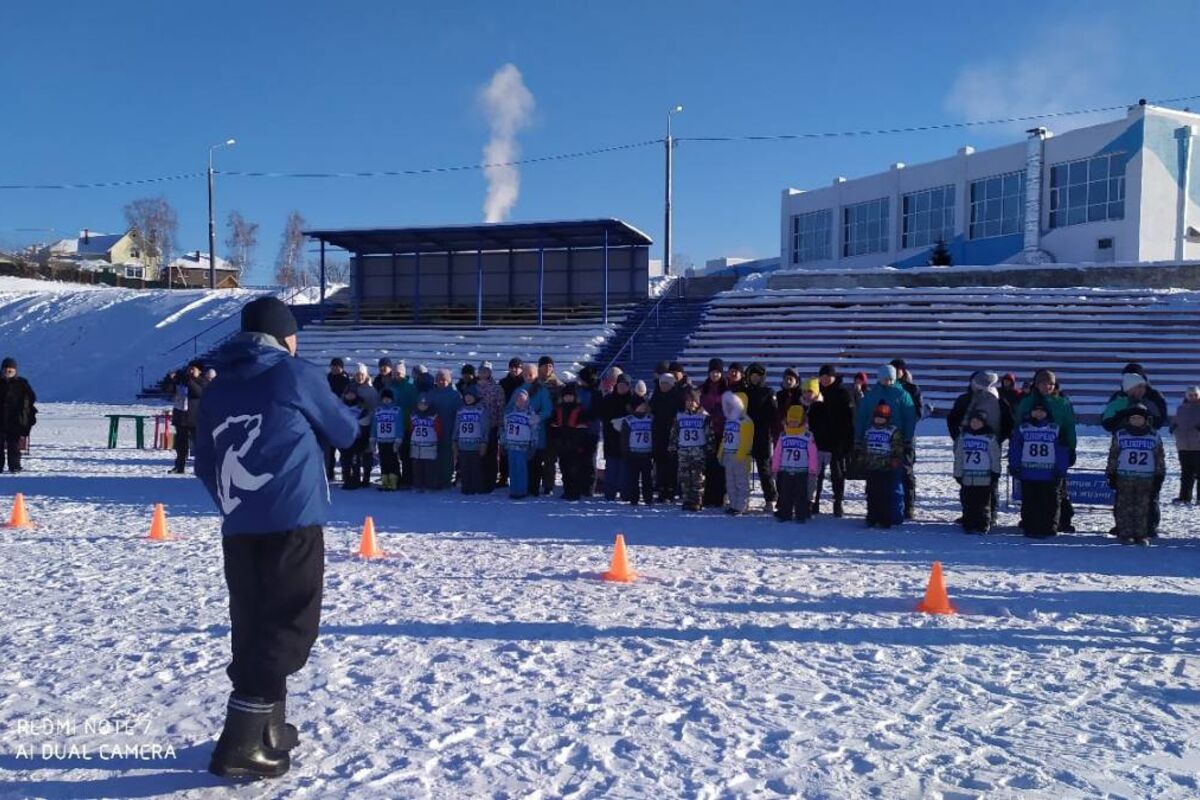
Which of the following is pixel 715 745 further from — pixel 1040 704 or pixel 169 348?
pixel 169 348

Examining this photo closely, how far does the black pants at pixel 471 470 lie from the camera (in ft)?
44.7

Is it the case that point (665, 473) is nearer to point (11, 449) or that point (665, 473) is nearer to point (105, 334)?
point (11, 449)

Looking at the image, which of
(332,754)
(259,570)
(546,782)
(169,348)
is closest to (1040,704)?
(546,782)

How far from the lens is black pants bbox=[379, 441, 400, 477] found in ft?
45.5

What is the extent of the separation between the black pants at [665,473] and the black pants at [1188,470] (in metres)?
6.88

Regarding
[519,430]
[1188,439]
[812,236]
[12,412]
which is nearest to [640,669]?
[519,430]

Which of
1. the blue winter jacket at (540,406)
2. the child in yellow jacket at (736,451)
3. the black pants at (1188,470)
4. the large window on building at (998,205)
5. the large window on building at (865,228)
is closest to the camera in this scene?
the child in yellow jacket at (736,451)

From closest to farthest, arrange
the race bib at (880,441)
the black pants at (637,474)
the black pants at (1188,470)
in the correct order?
1. the race bib at (880,441)
2. the black pants at (637,474)
3. the black pants at (1188,470)

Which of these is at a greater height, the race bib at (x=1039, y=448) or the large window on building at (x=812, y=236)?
the large window on building at (x=812, y=236)

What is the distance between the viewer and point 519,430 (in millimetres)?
13172

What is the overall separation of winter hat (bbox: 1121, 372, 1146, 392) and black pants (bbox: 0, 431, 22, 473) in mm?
15780

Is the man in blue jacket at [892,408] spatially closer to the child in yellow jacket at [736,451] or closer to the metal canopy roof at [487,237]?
the child in yellow jacket at [736,451]

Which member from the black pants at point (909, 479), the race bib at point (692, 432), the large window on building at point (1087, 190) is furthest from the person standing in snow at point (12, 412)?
the large window on building at point (1087, 190)

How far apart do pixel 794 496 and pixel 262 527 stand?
327 inches
